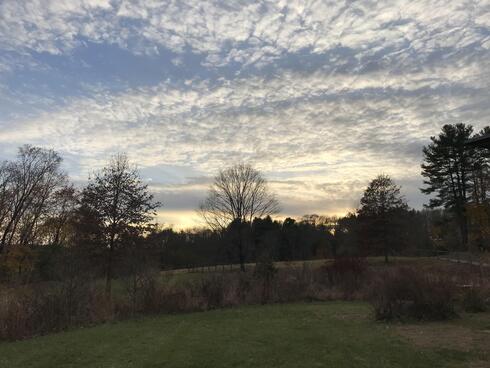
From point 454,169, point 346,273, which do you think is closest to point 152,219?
point 346,273

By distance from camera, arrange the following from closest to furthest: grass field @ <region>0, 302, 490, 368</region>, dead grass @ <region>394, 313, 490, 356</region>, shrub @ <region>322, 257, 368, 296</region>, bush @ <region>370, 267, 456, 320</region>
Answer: grass field @ <region>0, 302, 490, 368</region>, dead grass @ <region>394, 313, 490, 356</region>, bush @ <region>370, 267, 456, 320</region>, shrub @ <region>322, 257, 368, 296</region>

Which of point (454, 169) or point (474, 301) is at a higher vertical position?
point (454, 169)

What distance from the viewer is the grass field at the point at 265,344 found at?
854 cm

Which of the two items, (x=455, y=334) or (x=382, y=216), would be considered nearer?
(x=455, y=334)

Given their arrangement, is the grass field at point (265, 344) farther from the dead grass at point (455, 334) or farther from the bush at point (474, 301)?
the bush at point (474, 301)

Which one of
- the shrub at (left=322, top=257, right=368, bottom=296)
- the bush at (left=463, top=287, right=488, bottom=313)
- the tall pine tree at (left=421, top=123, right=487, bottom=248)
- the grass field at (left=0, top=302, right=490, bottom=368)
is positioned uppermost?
the tall pine tree at (left=421, top=123, right=487, bottom=248)

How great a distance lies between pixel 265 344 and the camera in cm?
1037

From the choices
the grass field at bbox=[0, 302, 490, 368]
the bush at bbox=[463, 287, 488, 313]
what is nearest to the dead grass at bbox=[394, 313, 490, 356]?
the grass field at bbox=[0, 302, 490, 368]

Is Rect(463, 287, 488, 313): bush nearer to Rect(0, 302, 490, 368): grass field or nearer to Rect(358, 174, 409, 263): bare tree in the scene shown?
Rect(0, 302, 490, 368): grass field

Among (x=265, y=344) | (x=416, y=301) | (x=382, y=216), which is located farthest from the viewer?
(x=382, y=216)

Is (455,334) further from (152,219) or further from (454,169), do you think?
(454,169)

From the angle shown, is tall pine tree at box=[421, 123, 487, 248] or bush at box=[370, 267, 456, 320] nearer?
bush at box=[370, 267, 456, 320]

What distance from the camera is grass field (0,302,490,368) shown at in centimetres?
854

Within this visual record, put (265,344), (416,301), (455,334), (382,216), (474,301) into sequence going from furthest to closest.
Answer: (382,216) → (474,301) → (416,301) → (455,334) → (265,344)
